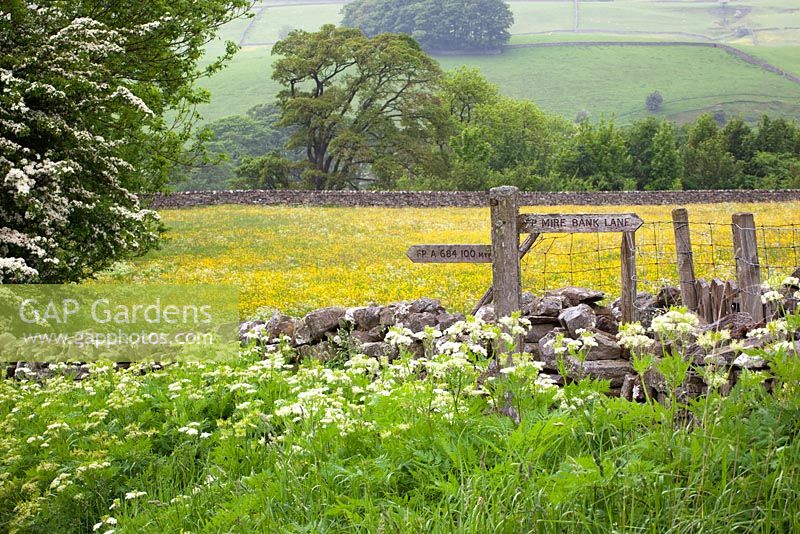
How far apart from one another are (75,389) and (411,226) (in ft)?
79.3

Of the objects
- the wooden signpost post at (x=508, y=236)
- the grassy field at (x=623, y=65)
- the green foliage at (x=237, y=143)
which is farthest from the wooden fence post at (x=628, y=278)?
the grassy field at (x=623, y=65)

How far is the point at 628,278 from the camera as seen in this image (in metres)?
10.4

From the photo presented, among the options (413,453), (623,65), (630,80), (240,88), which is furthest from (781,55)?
(413,453)

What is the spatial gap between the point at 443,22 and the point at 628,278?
424 ft

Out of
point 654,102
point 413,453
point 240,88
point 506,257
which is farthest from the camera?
point 240,88

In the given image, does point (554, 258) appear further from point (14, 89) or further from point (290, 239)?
point (14, 89)

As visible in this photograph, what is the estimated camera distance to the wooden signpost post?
916cm

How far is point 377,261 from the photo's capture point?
22922 millimetres

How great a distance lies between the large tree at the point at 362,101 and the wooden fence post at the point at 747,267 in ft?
152

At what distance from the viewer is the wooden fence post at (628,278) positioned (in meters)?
10.2

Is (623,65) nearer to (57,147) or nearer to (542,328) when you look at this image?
(542,328)

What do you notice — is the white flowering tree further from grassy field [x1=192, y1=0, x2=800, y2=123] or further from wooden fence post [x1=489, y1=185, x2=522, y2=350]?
grassy field [x1=192, y1=0, x2=800, y2=123]

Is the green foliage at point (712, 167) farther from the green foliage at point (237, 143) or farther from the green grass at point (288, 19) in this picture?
the green grass at point (288, 19)

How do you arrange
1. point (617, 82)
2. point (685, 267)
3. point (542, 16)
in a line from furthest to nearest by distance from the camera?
1. point (542, 16)
2. point (617, 82)
3. point (685, 267)
